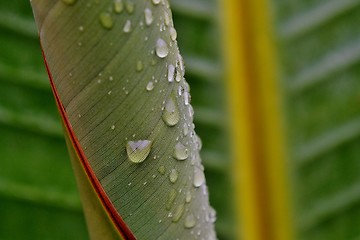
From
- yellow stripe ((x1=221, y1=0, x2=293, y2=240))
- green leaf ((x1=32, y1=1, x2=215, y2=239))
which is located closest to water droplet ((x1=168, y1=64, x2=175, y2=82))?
green leaf ((x1=32, y1=1, x2=215, y2=239))

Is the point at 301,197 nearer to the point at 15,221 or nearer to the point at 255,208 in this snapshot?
the point at 255,208

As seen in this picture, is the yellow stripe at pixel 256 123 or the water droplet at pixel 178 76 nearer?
the water droplet at pixel 178 76

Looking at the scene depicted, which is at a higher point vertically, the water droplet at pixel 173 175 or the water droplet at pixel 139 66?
the water droplet at pixel 139 66

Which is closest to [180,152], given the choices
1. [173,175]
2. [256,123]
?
[173,175]

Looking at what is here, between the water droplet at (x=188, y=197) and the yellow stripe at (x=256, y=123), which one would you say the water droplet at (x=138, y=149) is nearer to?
the water droplet at (x=188, y=197)

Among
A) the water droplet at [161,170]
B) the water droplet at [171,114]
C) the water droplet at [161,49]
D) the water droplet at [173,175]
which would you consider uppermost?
the water droplet at [161,49]

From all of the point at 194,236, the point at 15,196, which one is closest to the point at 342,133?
the point at 15,196

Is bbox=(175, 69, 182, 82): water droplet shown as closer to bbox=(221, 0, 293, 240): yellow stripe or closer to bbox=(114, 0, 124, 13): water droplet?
bbox=(114, 0, 124, 13): water droplet

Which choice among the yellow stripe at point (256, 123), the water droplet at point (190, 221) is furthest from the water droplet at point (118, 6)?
the yellow stripe at point (256, 123)
